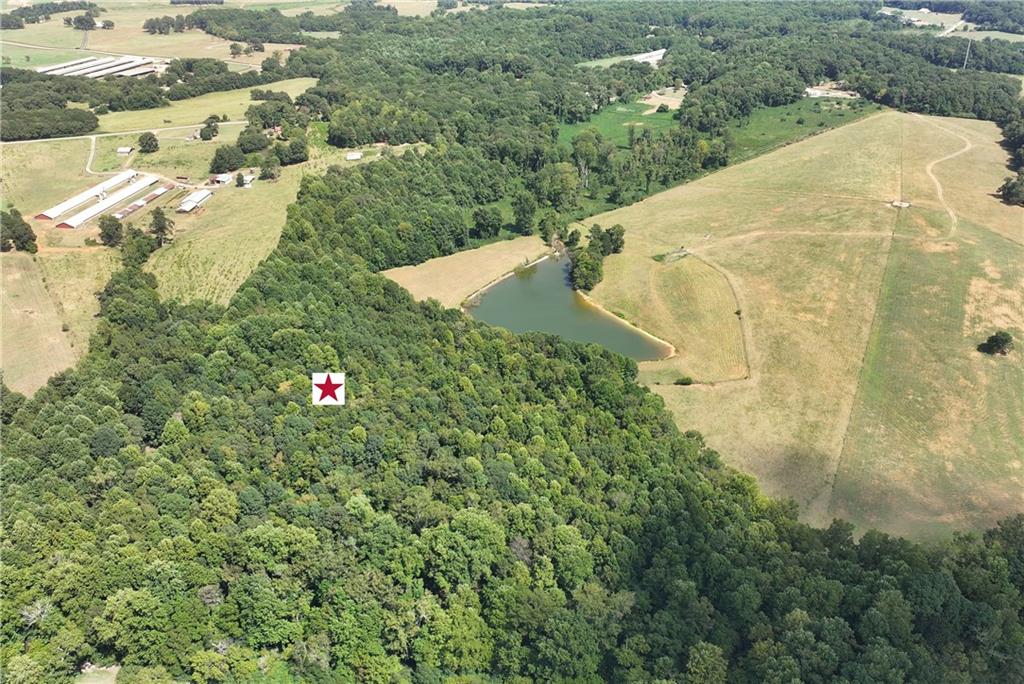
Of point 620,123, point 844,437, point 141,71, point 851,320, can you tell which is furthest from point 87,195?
point 620,123

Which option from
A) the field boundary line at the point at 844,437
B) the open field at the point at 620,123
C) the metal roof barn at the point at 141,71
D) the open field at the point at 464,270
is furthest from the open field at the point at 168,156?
the field boundary line at the point at 844,437

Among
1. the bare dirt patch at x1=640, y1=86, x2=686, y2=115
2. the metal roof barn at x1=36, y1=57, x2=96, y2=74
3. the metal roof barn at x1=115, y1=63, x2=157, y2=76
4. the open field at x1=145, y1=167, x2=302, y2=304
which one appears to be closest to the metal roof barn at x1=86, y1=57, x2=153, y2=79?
the metal roof barn at x1=115, y1=63, x2=157, y2=76

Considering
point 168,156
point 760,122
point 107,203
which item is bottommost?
point 760,122

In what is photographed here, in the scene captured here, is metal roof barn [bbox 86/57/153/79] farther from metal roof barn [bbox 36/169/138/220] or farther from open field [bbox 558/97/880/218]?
open field [bbox 558/97/880/218]

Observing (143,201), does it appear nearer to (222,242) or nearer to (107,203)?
(107,203)

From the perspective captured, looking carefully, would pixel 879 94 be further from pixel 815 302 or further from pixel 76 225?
pixel 76 225

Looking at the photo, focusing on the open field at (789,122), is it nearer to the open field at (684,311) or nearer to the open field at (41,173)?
the open field at (684,311)
